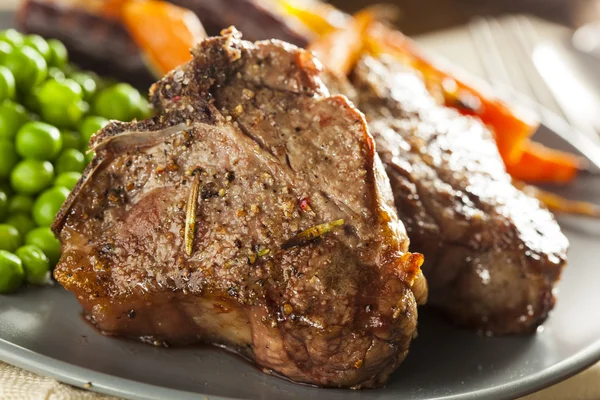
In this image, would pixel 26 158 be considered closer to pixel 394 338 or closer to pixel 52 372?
pixel 52 372

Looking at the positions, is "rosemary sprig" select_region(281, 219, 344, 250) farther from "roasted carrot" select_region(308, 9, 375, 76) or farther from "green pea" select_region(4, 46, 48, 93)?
"green pea" select_region(4, 46, 48, 93)

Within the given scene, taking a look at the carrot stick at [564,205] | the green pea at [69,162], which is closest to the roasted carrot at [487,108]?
the carrot stick at [564,205]

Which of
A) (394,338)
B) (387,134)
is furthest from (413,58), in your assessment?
(394,338)

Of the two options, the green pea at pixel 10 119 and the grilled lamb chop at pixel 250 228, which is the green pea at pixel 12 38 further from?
the grilled lamb chop at pixel 250 228

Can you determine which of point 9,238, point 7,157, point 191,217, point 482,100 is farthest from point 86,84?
point 482,100

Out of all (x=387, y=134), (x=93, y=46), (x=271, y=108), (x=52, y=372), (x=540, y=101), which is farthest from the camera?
(x=540, y=101)

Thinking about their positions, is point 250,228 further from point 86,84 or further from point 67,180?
point 86,84
